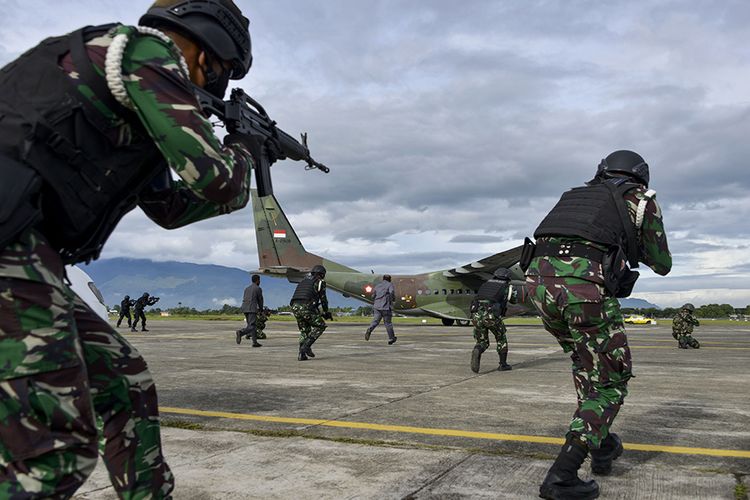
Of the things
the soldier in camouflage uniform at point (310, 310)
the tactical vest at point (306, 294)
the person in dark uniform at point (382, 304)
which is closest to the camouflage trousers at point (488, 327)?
the soldier in camouflage uniform at point (310, 310)

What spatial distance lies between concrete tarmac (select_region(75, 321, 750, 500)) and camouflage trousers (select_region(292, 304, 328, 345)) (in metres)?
1.73

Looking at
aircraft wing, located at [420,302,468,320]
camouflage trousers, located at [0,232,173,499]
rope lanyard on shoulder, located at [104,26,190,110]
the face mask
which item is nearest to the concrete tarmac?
camouflage trousers, located at [0,232,173,499]

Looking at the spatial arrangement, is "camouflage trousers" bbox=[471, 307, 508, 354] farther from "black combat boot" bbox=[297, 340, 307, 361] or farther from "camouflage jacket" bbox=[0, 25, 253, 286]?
"camouflage jacket" bbox=[0, 25, 253, 286]

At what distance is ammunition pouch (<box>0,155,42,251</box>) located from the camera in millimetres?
1435

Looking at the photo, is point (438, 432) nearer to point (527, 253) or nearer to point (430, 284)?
point (527, 253)

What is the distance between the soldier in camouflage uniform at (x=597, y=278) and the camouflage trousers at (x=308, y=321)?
719cm

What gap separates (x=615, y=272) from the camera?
336cm

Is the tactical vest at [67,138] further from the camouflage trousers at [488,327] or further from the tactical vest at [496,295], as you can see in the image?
the tactical vest at [496,295]

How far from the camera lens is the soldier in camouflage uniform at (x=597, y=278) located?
3.29m

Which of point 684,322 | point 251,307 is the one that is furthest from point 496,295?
point 251,307

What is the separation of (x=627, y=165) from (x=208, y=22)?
2822mm

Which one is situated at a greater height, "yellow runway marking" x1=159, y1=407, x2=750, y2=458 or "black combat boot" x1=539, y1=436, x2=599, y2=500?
"black combat boot" x1=539, y1=436, x2=599, y2=500

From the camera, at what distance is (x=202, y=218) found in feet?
7.45

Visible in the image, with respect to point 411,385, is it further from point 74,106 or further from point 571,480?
point 74,106
